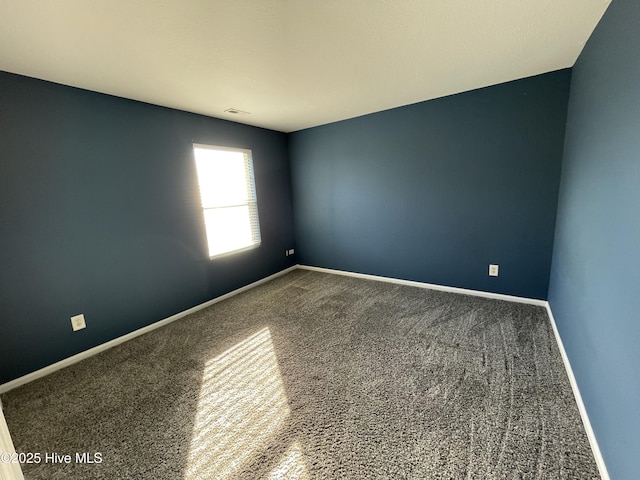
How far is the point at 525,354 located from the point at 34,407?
360 centimetres

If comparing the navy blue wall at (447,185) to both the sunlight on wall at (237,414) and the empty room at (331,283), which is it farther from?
the sunlight on wall at (237,414)

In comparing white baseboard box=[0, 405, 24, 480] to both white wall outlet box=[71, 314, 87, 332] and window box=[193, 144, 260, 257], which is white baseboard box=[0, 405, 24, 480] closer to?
white wall outlet box=[71, 314, 87, 332]

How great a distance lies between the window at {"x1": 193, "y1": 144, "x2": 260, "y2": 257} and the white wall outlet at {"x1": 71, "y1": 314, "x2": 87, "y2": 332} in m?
1.36

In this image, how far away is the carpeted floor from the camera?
1357mm

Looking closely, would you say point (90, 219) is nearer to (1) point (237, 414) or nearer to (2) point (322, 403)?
(1) point (237, 414)

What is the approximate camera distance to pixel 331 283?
154 inches

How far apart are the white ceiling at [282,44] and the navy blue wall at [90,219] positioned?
0.92ft

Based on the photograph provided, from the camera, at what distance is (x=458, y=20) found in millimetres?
1650

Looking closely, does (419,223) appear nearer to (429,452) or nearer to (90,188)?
(429,452)

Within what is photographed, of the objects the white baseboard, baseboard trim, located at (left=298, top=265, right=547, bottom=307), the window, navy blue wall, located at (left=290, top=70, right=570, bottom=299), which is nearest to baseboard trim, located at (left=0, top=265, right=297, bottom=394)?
the window

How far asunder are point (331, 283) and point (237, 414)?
2.38 metres

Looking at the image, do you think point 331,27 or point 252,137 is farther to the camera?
point 252,137

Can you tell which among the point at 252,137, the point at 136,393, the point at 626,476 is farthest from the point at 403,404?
the point at 252,137

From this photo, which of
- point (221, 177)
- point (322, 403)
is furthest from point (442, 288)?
→ point (221, 177)
